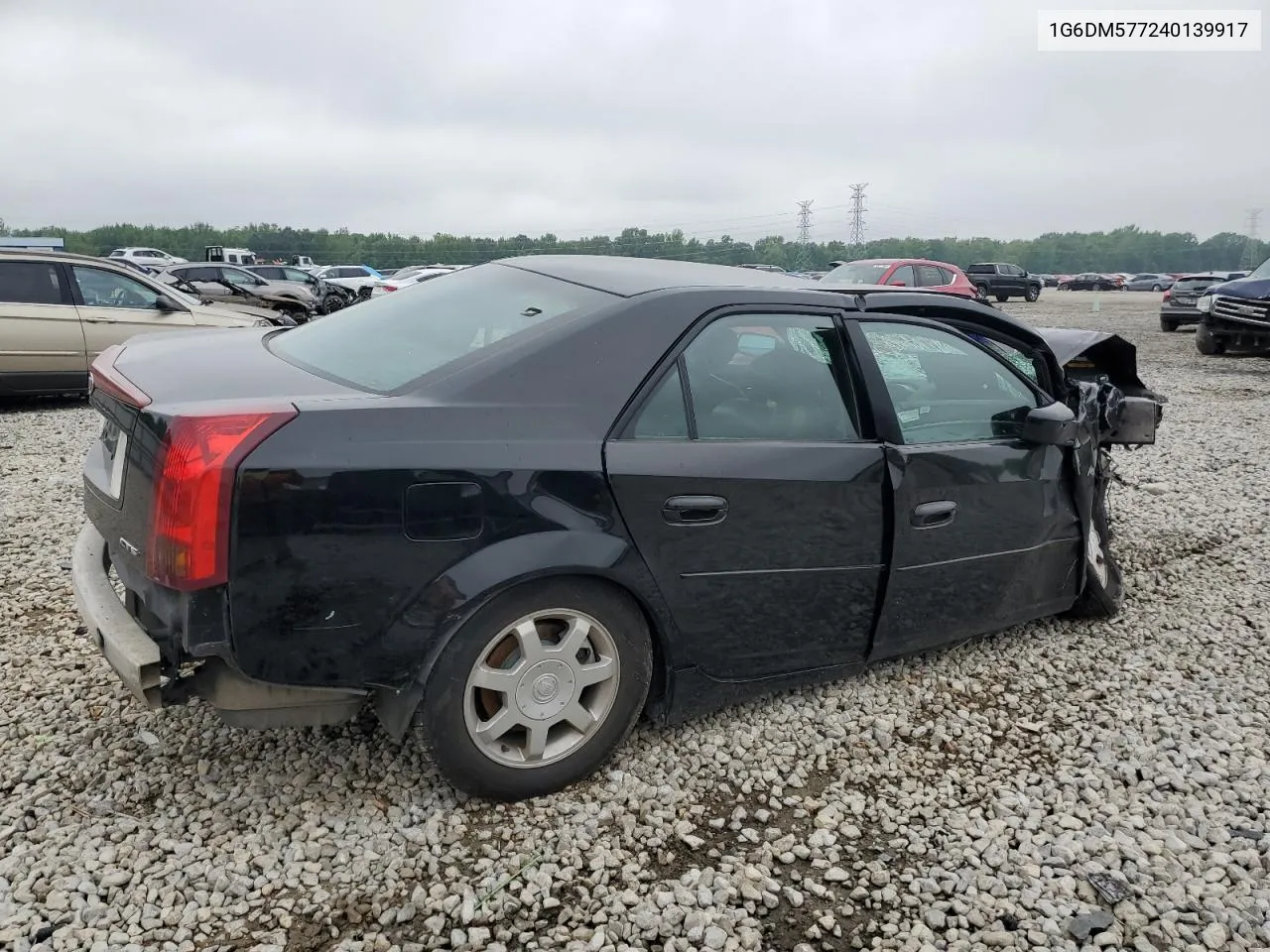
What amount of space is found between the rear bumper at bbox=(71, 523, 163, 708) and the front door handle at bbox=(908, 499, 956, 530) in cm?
233

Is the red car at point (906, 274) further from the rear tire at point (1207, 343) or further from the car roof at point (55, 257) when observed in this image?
the car roof at point (55, 257)

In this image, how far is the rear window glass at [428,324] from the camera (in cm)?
268

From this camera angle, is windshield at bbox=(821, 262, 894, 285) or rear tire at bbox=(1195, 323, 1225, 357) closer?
rear tire at bbox=(1195, 323, 1225, 357)

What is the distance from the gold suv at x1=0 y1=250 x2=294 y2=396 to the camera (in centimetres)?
830

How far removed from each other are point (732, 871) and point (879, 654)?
1.08 m

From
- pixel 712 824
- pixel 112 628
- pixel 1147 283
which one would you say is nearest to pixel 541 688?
pixel 712 824

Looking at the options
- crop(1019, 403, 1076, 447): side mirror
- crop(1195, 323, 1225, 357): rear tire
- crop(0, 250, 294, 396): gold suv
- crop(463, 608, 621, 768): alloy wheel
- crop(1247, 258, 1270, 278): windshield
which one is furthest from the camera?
crop(1195, 323, 1225, 357): rear tire

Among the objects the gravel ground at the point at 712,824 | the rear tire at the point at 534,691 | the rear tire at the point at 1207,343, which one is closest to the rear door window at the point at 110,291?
the gravel ground at the point at 712,824

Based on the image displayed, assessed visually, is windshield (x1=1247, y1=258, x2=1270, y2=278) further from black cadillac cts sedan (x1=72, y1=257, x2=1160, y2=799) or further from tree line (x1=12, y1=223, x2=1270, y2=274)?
tree line (x1=12, y1=223, x2=1270, y2=274)

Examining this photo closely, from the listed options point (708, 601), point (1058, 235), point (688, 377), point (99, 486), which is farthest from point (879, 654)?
A: point (1058, 235)

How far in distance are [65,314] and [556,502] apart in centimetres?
823

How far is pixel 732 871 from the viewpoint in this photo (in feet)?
7.79

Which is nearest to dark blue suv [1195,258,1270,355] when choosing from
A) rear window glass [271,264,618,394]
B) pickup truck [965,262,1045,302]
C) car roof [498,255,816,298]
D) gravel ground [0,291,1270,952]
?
gravel ground [0,291,1270,952]

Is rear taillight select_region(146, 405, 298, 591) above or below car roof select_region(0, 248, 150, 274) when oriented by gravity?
below
